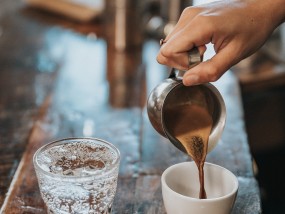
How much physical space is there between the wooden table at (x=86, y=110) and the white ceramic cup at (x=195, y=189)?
72mm

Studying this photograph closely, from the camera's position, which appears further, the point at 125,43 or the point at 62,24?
the point at 62,24

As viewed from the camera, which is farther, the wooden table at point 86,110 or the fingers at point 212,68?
the wooden table at point 86,110

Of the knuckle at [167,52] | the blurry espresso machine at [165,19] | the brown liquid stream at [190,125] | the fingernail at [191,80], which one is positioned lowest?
the blurry espresso machine at [165,19]

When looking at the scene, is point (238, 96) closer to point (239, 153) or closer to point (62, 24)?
point (239, 153)

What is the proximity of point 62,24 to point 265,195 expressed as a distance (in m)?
1.38

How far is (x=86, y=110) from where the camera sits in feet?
5.86

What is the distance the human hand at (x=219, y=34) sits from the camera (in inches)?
43.6

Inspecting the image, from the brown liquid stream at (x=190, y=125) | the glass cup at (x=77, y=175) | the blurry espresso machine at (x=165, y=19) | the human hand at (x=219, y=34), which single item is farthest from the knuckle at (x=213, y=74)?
the blurry espresso machine at (x=165, y=19)

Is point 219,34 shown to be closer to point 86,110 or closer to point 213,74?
point 213,74

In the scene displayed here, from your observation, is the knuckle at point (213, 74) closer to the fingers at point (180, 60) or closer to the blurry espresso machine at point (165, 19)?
the fingers at point (180, 60)

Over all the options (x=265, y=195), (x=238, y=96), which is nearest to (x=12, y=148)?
(x=238, y=96)

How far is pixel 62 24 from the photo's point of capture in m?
2.79

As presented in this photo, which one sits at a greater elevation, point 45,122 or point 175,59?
point 175,59

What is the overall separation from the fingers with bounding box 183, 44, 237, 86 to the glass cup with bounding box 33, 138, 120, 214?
0.23 metres
